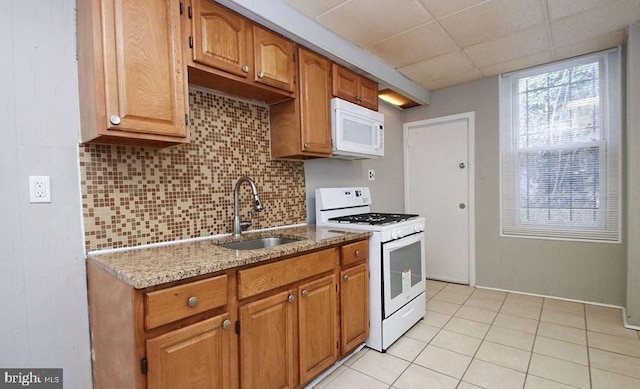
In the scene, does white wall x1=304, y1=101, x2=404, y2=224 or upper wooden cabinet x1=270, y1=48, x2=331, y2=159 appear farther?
white wall x1=304, y1=101, x2=404, y2=224

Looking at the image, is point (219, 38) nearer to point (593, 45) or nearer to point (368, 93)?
point (368, 93)

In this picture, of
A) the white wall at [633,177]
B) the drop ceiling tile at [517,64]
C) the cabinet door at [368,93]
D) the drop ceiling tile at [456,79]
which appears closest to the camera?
the white wall at [633,177]

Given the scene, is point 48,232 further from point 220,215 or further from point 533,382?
point 533,382

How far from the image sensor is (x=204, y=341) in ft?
4.00

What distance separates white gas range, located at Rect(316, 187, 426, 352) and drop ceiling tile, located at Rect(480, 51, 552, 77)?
5.78 feet

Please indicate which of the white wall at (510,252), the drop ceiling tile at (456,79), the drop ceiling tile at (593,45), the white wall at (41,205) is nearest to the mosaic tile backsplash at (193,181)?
the white wall at (41,205)

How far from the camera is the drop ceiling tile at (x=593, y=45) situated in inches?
95.5

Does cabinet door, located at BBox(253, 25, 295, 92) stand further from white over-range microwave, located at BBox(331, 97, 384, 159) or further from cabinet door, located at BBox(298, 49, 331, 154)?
white over-range microwave, located at BBox(331, 97, 384, 159)

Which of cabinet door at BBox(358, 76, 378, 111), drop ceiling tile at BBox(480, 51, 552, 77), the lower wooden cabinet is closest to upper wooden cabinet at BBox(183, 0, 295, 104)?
cabinet door at BBox(358, 76, 378, 111)

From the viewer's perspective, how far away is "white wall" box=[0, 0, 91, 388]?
4.14ft

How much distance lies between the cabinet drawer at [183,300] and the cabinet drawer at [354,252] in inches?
33.6

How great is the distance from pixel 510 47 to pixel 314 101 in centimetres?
181

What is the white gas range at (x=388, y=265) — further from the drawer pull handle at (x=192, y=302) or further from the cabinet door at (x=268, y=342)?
the drawer pull handle at (x=192, y=302)

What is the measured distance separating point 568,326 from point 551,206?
1.14 metres
